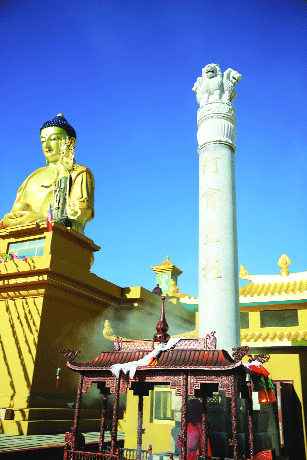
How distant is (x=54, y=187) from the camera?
19.9 meters

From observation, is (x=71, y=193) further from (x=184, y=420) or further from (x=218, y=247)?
(x=184, y=420)

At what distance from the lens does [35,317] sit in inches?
593

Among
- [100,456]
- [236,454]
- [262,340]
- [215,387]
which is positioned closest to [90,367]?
[100,456]

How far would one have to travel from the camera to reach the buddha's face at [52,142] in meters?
23.8

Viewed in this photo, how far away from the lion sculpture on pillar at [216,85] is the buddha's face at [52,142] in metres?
12.4

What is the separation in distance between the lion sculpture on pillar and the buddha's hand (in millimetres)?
10036

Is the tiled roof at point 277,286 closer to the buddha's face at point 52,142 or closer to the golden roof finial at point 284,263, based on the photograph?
the golden roof finial at point 284,263

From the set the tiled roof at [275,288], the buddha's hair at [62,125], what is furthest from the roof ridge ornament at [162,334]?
the buddha's hair at [62,125]

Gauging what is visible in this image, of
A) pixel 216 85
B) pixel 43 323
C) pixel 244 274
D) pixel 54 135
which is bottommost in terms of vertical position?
pixel 43 323

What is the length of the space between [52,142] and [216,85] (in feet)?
44.2

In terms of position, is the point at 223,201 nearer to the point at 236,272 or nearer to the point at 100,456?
the point at 236,272

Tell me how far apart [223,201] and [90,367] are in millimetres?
6111

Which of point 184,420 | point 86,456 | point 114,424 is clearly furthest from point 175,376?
point 86,456

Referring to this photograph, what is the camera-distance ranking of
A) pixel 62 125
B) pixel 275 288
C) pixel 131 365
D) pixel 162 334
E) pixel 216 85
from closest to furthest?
pixel 131 365 → pixel 162 334 → pixel 216 85 → pixel 275 288 → pixel 62 125
